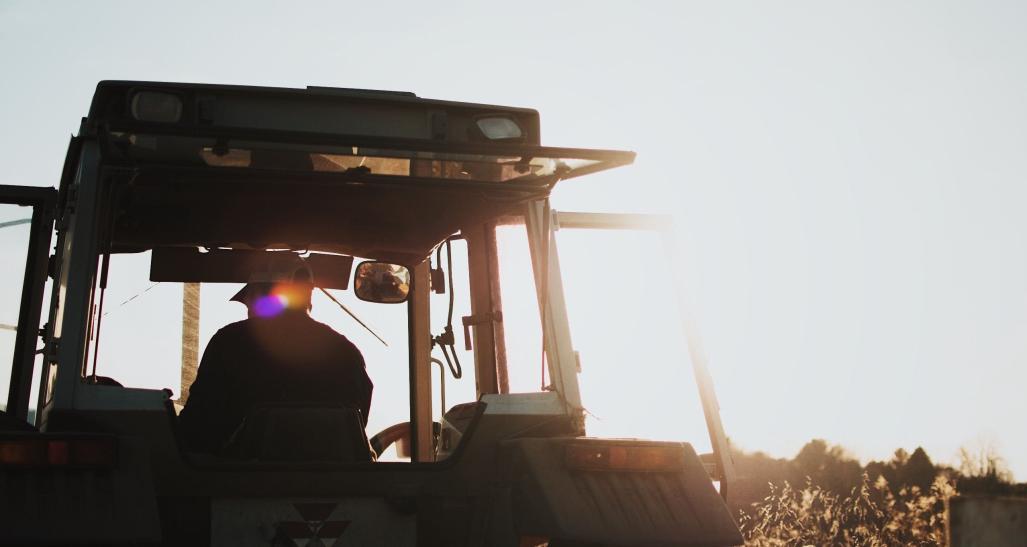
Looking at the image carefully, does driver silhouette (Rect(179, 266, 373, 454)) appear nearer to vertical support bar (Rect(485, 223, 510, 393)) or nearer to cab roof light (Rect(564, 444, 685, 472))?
vertical support bar (Rect(485, 223, 510, 393))

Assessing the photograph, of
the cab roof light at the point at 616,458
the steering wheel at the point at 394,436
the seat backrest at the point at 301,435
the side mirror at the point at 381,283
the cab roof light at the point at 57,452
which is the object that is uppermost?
the side mirror at the point at 381,283

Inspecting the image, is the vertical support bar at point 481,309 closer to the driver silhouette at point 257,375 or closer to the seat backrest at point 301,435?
the driver silhouette at point 257,375

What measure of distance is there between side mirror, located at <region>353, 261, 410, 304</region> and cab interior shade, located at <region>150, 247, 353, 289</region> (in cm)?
16

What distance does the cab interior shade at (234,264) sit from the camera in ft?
16.7

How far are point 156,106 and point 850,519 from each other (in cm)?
1536

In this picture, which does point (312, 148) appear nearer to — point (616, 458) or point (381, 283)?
point (616, 458)

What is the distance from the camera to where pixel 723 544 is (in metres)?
3.48

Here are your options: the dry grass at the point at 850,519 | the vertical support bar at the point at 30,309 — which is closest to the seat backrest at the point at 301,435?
the vertical support bar at the point at 30,309

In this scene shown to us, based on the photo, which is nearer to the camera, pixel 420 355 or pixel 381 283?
pixel 381 283

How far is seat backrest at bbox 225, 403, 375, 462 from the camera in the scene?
383 centimetres

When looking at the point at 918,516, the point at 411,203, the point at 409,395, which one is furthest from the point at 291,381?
the point at 918,516

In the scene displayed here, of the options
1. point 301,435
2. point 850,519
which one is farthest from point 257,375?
point 850,519

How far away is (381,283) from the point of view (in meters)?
5.44

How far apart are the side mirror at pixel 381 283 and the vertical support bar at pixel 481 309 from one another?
1.60 ft
